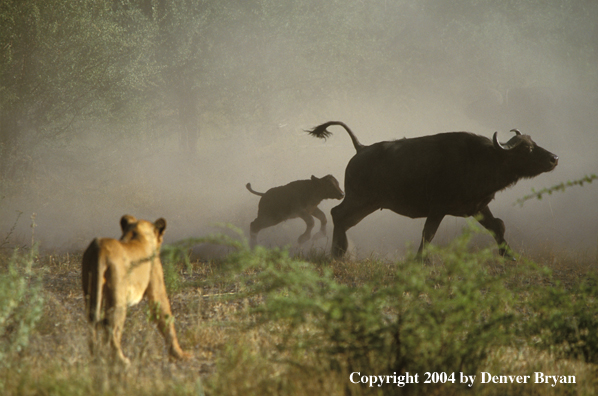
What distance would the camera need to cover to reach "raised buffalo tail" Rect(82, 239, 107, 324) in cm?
266

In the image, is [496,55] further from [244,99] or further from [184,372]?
[184,372]

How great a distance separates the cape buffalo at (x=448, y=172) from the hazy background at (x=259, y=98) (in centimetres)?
384

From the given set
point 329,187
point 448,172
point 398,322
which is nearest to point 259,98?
point 329,187

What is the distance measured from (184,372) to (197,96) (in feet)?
67.5

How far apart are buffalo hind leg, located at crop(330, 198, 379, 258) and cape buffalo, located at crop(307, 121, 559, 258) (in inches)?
12.3

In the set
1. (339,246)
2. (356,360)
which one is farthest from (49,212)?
(356,360)

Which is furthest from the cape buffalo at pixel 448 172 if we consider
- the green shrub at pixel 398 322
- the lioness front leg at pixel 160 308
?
the lioness front leg at pixel 160 308

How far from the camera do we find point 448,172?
272 inches

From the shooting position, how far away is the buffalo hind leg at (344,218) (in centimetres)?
780

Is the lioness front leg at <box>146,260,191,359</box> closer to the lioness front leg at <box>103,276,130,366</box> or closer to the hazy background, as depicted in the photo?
the lioness front leg at <box>103,276,130,366</box>

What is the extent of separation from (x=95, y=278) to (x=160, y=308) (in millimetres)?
537

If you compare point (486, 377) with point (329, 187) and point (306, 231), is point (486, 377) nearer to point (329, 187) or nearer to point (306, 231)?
point (329, 187)

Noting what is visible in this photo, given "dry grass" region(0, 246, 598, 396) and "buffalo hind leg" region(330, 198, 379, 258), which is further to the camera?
"buffalo hind leg" region(330, 198, 379, 258)

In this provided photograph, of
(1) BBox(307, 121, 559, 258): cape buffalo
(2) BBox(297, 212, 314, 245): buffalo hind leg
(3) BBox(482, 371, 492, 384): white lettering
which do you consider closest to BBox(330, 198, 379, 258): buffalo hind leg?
(1) BBox(307, 121, 559, 258): cape buffalo
